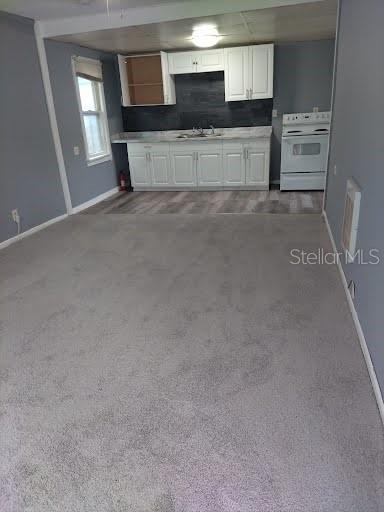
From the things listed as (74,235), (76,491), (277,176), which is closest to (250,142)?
(277,176)

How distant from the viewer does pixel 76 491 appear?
1.31 metres

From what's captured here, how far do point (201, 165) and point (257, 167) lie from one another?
2.93ft

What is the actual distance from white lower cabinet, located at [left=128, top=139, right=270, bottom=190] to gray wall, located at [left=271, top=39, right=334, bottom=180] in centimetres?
90

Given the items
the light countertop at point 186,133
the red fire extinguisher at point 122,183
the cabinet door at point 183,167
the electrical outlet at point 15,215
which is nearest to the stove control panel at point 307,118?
the light countertop at point 186,133

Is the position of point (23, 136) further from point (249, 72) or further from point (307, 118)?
point (307, 118)

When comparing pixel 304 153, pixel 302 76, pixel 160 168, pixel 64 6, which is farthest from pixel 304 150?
pixel 64 6

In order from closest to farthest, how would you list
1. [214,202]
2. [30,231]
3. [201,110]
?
[30,231], [214,202], [201,110]

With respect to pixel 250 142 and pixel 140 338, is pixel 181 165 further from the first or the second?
pixel 140 338

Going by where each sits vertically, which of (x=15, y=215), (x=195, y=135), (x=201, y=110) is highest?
(x=201, y=110)

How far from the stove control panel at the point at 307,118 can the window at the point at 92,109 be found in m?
2.88

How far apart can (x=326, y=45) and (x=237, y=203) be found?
2.77 m

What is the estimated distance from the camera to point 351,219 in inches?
85.4

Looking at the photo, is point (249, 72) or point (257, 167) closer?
point (249, 72)

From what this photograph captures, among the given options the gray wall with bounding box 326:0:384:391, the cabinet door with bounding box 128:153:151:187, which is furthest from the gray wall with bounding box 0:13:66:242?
the gray wall with bounding box 326:0:384:391
